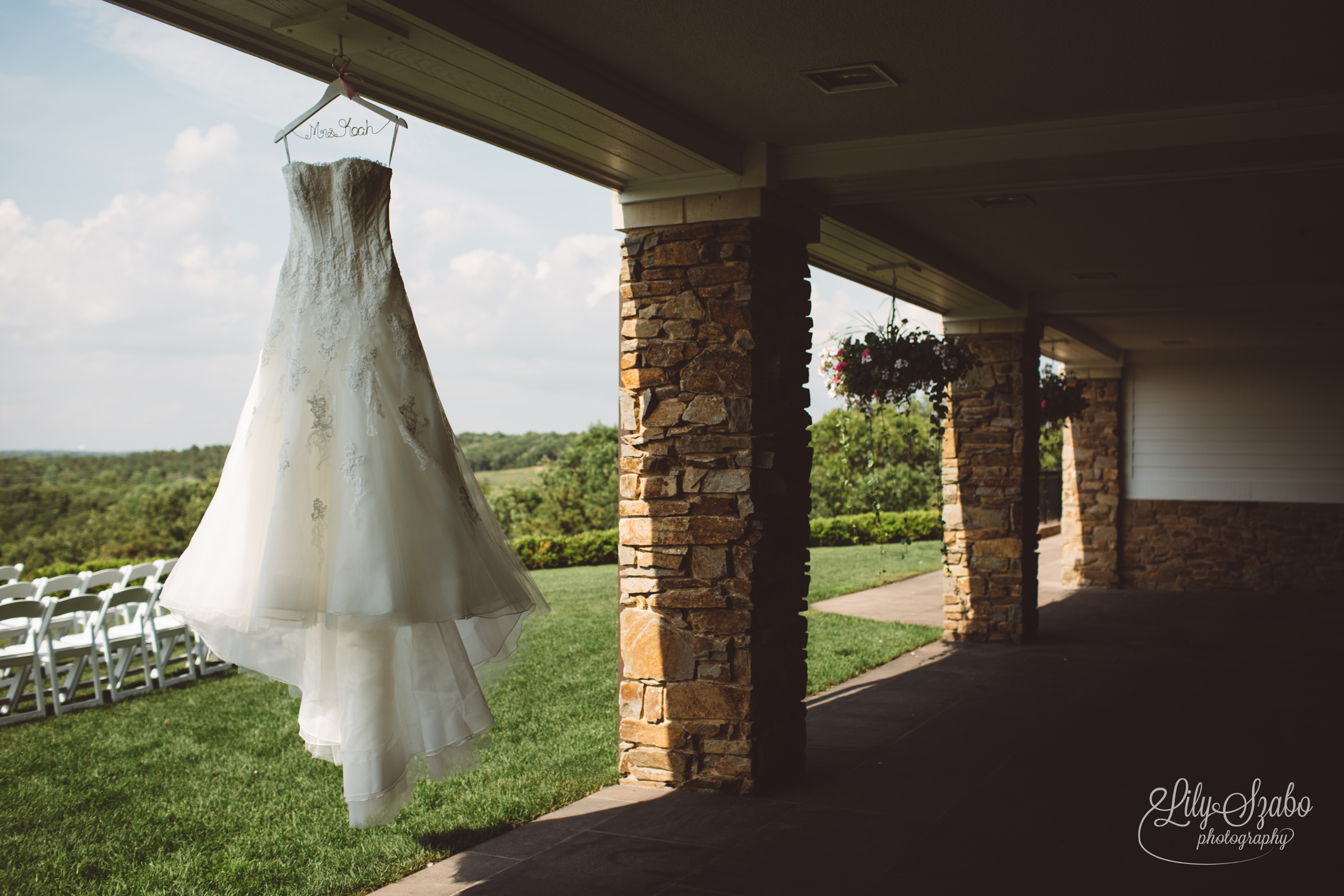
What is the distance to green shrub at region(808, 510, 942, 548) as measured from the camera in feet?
55.7

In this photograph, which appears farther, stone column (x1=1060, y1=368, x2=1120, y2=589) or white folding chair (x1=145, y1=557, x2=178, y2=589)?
stone column (x1=1060, y1=368, x2=1120, y2=589)

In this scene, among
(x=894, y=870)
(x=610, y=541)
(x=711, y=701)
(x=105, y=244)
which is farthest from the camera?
→ (x=105, y=244)

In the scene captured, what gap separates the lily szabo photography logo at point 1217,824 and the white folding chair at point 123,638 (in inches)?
245

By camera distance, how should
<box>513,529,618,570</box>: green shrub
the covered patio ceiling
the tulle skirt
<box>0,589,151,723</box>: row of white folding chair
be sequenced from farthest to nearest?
1. <box>513,529,618,570</box>: green shrub
2. <box>0,589,151,723</box>: row of white folding chair
3. the covered patio ceiling
4. the tulle skirt

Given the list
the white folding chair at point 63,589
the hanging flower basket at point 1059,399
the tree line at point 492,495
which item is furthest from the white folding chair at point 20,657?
the tree line at point 492,495

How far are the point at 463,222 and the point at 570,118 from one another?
32.5 m

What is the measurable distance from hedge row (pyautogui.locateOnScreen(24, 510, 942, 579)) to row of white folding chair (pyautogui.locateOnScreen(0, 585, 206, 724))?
806 cm

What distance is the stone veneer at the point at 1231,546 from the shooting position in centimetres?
1055

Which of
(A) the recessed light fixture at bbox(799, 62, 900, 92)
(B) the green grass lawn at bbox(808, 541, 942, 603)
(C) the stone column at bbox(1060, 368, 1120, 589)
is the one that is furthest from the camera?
(B) the green grass lawn at bbox(808, 541, 942, 603)

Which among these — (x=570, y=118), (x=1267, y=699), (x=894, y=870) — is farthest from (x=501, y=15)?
(x=1267, y=699)

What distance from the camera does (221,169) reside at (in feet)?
104

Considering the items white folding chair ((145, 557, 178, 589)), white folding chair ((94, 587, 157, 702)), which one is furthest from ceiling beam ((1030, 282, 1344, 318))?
white folding chair ((145, 557, 178, 589))

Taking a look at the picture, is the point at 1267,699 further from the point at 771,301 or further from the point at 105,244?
the point at 105,244

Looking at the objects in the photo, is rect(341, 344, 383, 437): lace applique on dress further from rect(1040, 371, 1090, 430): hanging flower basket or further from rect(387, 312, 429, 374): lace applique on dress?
rect(1040, 371, 1090, 430): hanging flower basket
